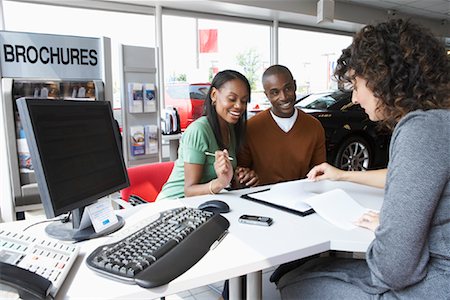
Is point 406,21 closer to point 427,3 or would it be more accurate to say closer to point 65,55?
point 65,55

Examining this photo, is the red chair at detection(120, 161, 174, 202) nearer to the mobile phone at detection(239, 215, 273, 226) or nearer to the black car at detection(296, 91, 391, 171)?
the mobile phone at detection(239, 215, 273, 226)

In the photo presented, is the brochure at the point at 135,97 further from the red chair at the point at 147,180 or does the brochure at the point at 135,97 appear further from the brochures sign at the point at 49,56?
the red chair at the point at 147,180

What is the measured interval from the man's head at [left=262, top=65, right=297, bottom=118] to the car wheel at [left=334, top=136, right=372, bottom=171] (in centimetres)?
249

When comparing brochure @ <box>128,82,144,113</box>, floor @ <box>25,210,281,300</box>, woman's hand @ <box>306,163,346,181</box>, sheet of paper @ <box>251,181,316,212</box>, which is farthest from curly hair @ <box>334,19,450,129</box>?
brochure @ <box>128,82,144,113</box>

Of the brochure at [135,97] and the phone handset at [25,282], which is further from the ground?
the brochure at [135,97]

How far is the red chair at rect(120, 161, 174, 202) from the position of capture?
1.68 metres

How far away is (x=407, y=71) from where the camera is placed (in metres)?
0.96

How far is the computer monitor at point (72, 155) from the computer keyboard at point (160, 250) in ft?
0.54

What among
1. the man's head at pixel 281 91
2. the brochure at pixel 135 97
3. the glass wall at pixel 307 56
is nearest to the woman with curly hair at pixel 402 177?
the man's head at pixel 281 91

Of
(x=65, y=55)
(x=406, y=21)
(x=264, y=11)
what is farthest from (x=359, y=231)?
(x=264, y=11)

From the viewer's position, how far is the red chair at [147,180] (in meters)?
1.68

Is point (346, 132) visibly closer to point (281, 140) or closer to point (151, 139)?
point (151, 139)

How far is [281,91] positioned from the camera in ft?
6.55

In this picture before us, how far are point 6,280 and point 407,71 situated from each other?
1045mm
